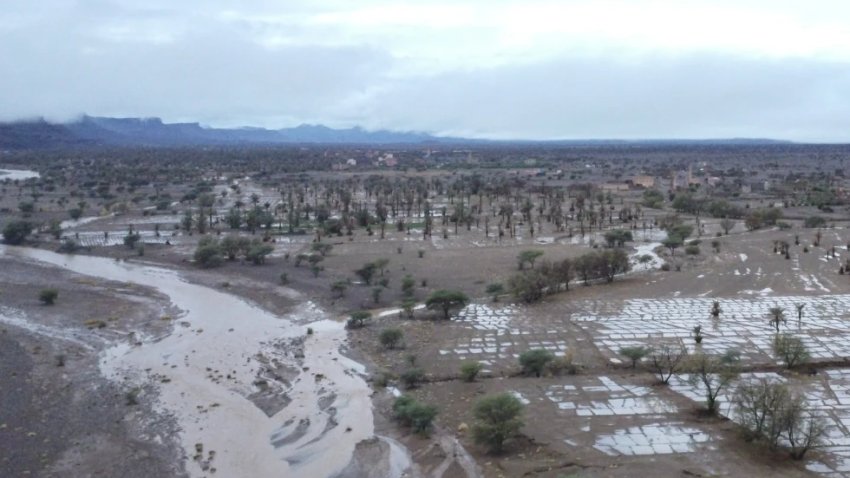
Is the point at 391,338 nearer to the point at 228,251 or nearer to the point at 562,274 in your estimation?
the point at 562,274

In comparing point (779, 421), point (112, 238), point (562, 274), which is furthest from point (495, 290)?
point (112, 238)

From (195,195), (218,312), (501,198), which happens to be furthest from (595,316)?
(195,195)

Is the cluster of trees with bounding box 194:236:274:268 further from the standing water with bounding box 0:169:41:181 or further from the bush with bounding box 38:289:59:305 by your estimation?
the standing water with bounding box 0:169:41:181

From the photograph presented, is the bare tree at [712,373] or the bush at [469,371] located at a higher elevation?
the bare tree at [712,373]

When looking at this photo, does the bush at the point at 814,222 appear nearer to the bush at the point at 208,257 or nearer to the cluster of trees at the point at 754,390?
the cluster of trees at the point at 754,390

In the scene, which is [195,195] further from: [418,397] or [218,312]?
[418,397]

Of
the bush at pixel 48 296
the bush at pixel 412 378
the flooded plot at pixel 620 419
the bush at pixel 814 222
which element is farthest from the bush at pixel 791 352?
the bush at pixel 814 222

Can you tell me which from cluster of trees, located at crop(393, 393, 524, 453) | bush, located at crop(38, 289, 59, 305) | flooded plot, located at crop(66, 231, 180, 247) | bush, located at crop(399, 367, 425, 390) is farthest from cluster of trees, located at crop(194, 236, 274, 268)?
cluster of trees, located at crop(393, 393, 524, 453)
